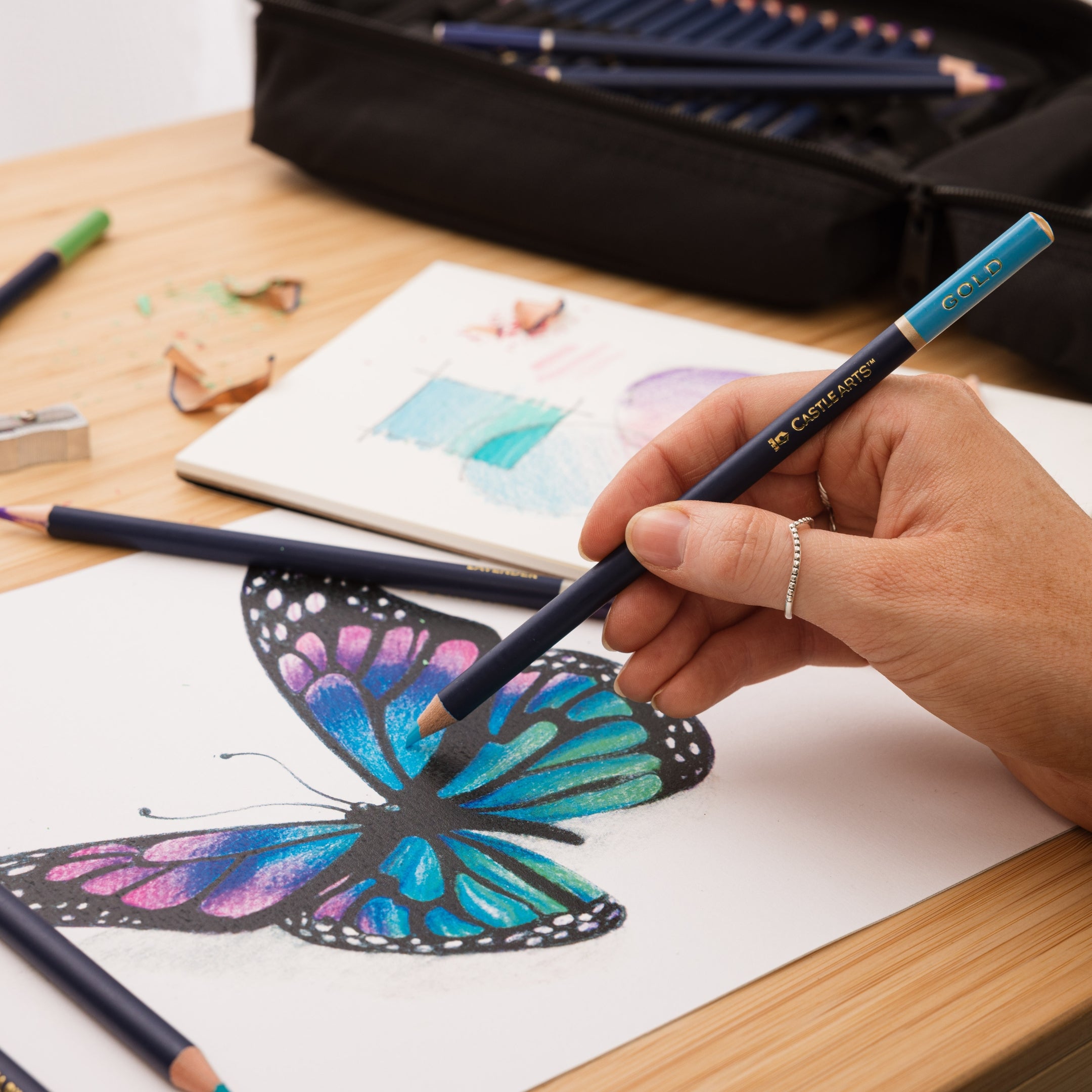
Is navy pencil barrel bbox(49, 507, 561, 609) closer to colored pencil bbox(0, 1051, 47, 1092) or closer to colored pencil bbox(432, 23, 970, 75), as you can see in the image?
colored pencil bbox(0, 1051, 47, 1092)

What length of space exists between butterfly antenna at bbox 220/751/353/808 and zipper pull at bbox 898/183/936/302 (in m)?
0.50

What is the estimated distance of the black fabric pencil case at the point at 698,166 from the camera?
71 cm

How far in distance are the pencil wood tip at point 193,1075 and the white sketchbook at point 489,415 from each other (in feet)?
0.93

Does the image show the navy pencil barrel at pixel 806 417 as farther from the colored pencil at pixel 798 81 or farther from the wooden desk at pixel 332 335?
the colored pencil at pixel 798 81

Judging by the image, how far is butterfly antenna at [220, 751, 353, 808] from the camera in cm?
46

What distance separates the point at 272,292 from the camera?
30.7 inches

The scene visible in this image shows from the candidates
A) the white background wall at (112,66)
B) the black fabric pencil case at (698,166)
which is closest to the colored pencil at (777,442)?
the black fabric pencil case at (698,166)

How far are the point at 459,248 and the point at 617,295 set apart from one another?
0.44 feet

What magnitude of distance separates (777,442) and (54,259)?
561 mm

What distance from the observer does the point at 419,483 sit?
615 mm

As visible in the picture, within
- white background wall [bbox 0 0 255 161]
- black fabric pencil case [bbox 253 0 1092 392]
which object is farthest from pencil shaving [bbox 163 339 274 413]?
white background wall [bbox 0 0 255 161]

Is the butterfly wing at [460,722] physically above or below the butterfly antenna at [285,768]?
above

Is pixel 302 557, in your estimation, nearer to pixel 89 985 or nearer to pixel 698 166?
pixel 89 985

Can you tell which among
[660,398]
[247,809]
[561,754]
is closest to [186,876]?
[247,809]
